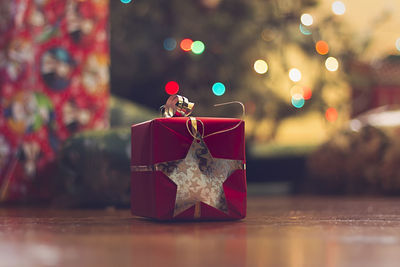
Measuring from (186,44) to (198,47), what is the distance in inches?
3.0

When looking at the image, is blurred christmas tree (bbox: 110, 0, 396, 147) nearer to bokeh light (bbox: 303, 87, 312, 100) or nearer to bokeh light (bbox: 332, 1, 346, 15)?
bokeh light (bbox: 303, 87, 312, 100)

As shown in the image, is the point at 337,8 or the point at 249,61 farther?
the point at 337,8

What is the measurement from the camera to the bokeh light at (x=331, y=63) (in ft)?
11.9

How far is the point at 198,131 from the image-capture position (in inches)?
47.7

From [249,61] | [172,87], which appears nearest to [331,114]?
[249,61]

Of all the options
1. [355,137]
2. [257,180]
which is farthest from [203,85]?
[355,137]

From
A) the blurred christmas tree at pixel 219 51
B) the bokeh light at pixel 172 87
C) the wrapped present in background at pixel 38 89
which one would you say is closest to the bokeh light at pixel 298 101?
the blurred christmas tree at pixel 219 51

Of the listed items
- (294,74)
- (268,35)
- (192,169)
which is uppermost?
(268,35)

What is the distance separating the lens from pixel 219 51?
3.34 metres

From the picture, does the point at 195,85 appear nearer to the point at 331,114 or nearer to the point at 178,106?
the point at 331,114

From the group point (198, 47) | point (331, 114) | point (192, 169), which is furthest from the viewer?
point (331, 114)

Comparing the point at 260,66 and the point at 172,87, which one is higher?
the point at 260,66

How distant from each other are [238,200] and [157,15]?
90.9 inches

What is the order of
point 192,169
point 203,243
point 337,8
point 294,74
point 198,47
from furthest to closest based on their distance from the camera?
point 337,8 < point 294,74 < point 198,47 < point 192,169 < point 203,243
